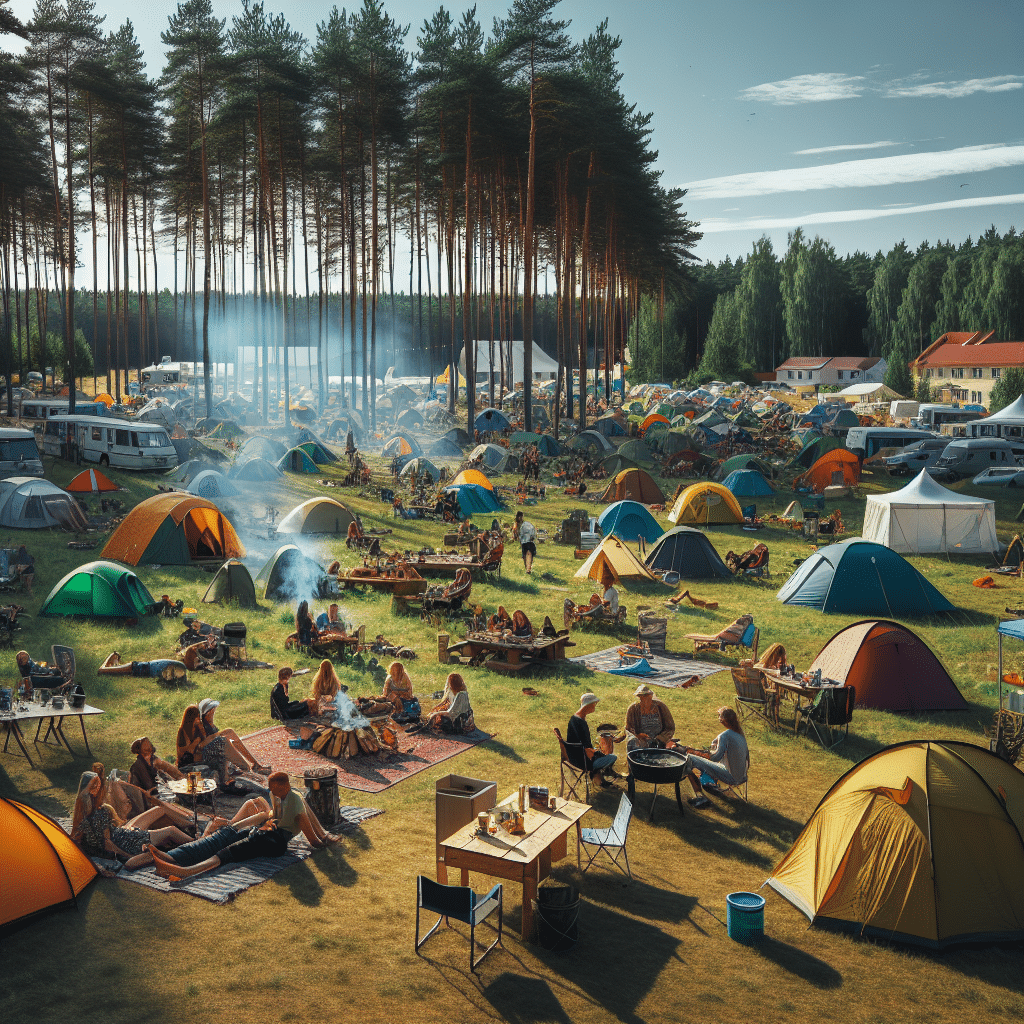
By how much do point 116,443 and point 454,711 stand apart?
2641cm

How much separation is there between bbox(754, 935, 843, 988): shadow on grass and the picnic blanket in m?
4.52

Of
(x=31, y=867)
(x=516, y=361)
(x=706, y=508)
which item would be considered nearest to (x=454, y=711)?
(x=31, y=867)

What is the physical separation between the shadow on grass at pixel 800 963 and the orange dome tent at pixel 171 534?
1846 cm

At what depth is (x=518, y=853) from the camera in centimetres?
848

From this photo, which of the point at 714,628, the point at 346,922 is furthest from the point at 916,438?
the point at 346,922

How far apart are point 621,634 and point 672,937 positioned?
11.0m

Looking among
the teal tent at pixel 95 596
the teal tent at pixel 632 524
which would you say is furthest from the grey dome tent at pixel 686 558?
the teal tent at pixel 95 596

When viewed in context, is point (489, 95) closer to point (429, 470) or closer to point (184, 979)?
point (429, 470)

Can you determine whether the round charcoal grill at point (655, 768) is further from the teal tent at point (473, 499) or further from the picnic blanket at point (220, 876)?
the teal tent at point (473, 499)

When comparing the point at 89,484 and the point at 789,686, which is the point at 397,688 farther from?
the point at 89,484

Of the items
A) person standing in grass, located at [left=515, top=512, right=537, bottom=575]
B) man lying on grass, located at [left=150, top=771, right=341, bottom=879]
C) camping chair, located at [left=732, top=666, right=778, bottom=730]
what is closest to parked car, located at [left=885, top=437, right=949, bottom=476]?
person standing in grass, located at [left=515, top=512, right=537, bottom=575]

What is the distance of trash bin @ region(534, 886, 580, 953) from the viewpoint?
26.2 feet

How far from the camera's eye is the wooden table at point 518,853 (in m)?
8.38

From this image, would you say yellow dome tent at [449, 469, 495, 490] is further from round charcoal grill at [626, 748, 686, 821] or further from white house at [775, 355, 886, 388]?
white house at [775, 355, 886, 388]
